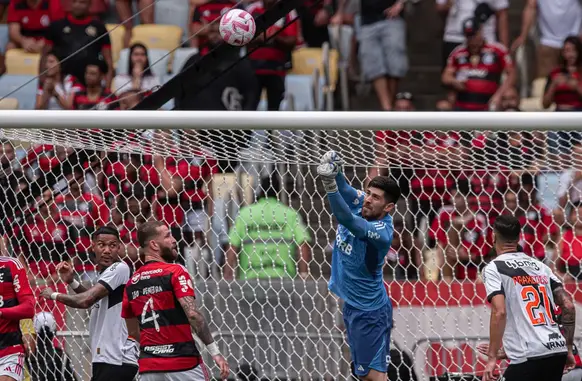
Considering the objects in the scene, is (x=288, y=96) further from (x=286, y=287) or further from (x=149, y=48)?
(x=286, y=287)

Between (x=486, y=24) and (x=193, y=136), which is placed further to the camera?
(x=486, y=24)

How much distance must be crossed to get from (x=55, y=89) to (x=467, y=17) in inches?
177

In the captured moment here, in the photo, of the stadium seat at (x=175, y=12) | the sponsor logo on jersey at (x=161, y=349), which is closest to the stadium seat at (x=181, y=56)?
the stadium seat at (x=175, y=12)

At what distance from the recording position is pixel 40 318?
9336 millimetres

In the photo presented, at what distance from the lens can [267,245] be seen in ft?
33.0

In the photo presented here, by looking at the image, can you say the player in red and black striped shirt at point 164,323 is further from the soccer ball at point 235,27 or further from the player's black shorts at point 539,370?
the soccer ball at point 235,27

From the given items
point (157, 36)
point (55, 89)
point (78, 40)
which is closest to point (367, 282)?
point (55, 89)

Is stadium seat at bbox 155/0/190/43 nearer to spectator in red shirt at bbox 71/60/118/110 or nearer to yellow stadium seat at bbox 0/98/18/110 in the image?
spectator in red shirt at bbox 71/60/118/110

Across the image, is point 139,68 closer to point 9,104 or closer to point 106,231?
point 9,104

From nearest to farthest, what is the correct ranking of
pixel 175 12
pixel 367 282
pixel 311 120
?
pixel 311 120
pixel 367 282
pixel 175 12

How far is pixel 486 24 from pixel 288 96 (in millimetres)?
2405

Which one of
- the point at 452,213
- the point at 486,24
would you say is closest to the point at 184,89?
the point at 452,213

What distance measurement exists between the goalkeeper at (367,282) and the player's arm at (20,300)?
2.11 metres

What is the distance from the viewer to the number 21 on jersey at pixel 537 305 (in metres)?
7.67
